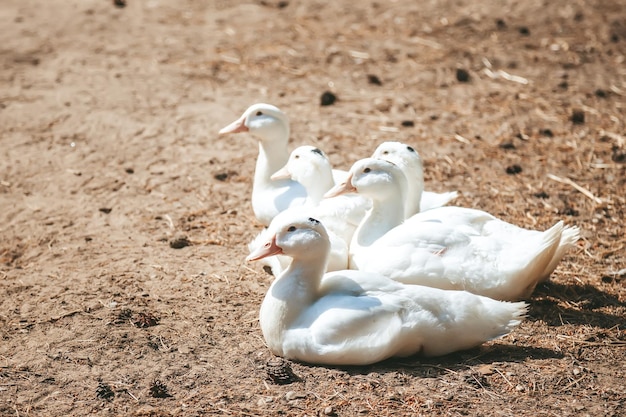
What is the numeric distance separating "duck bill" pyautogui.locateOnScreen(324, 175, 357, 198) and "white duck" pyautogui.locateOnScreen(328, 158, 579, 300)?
39 mm

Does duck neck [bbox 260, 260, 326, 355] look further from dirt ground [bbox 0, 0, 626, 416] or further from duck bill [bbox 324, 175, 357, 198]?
duck bill [bbox 324, 175, 357, 198]

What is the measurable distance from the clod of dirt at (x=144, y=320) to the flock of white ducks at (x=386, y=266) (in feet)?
2.72

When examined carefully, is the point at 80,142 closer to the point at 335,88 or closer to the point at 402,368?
the point at 335,88

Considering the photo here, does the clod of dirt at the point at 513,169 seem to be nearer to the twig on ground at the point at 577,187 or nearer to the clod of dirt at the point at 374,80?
the twig on ground at the point at 577,187

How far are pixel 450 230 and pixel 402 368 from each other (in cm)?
110

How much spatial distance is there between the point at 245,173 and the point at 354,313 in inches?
137

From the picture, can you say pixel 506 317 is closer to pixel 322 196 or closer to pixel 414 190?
pixel 414 190

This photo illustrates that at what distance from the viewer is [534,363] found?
17.0 feet

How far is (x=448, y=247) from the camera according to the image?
A: 5.69 m

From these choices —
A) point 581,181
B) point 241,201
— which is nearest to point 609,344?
point 581,181

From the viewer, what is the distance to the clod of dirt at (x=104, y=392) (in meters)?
4.84

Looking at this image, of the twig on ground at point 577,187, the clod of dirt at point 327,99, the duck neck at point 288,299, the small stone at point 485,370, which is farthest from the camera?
the clod of dirt at point 327,99

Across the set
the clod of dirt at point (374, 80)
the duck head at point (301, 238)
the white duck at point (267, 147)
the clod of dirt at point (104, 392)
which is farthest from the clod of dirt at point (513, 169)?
the clod of dirt at point (104, 392)

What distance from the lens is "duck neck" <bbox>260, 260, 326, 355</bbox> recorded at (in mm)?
5164
